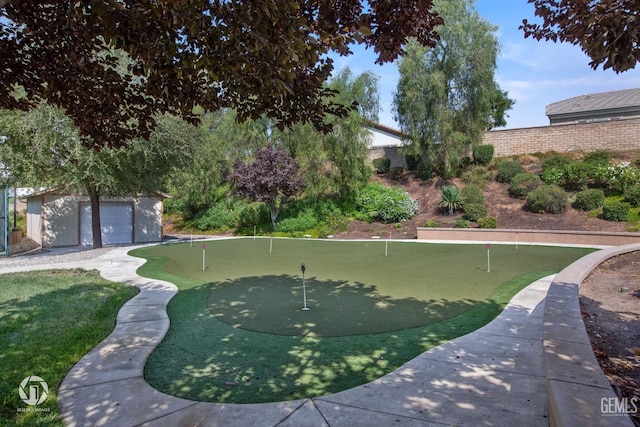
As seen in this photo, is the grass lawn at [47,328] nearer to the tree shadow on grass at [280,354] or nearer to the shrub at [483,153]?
the tree shadow on grass at [280,354]

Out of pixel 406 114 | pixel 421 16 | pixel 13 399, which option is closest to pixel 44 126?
pixel 13 399

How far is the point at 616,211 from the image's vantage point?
57.3ft

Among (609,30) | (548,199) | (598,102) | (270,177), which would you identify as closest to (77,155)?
(270,177)

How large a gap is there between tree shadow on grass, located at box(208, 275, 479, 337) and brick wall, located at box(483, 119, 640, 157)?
22.4 m

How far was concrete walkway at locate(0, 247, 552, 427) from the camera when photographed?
312 centimetres

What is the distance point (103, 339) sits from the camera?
5160mm

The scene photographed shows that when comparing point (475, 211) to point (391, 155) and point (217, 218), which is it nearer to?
point (391, 155)

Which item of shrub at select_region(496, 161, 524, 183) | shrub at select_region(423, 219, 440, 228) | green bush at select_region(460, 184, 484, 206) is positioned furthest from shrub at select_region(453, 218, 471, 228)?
shrub at select_region(496, 161, 524, 183)

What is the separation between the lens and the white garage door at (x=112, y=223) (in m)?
21.3

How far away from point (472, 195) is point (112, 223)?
66.8ft

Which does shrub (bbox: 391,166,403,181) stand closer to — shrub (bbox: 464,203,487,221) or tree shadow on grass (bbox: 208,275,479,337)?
shrub (bbox: 464,203,487,221)

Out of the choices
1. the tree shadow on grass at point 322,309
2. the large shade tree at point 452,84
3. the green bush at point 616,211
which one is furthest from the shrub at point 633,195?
the tree shadow on grass at point 322,309

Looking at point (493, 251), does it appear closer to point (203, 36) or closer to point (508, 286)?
point (508, 286)

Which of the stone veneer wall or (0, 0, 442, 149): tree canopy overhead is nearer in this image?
(0, 0, 442, 149): tree canopy overhead
